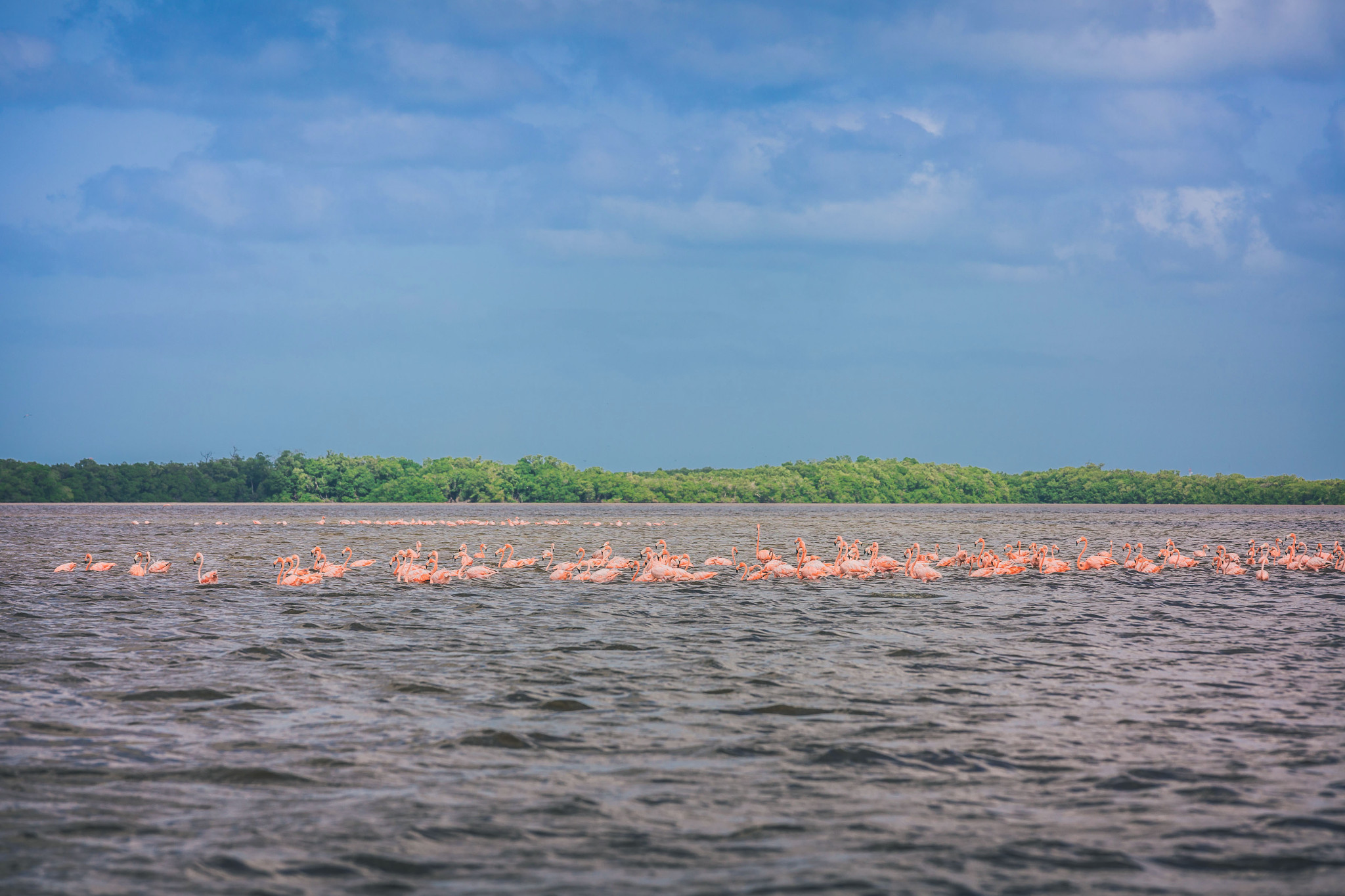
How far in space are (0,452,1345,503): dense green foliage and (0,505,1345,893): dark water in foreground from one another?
428 ft

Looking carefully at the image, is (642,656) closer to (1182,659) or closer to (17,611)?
(1182,659)

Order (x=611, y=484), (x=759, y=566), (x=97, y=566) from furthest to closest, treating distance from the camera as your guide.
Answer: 1. (x=611, y=484)
2. (x=759, y=566)
3. (x=97, y=566)

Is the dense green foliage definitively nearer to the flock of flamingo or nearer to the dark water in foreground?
the flock of flamingo

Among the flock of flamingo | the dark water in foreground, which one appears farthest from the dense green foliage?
the dark water in foreground

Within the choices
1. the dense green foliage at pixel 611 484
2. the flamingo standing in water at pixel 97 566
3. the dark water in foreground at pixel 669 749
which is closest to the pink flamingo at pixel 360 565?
the flamingo standing in water at pixel 97 566

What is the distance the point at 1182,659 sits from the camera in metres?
15.9

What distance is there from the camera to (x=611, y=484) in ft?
497

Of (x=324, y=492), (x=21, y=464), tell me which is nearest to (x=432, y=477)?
(x=324, y=492)

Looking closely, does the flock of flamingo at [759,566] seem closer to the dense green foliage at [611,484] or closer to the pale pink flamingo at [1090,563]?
the pale pink flamingo at [1090,563]

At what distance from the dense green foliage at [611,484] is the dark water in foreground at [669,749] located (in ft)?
428

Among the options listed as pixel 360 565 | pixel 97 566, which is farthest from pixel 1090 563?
pixel 97 566

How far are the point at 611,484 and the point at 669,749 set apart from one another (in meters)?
141

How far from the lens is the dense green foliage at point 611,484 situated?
14275 centimetres

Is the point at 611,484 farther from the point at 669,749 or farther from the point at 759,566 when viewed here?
the point at 669,749
